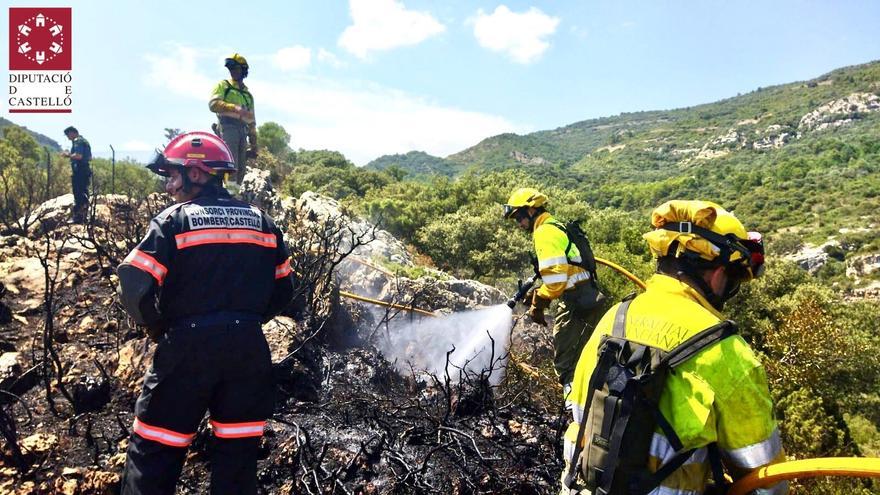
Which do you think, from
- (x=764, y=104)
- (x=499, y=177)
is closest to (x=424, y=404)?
(x=499, y=177)

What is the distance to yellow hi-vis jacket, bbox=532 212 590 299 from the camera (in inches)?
169

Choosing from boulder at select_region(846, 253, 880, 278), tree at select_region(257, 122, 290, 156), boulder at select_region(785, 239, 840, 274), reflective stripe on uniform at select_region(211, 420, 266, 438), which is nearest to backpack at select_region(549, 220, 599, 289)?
reflective stripe on uniform at select_region(211, 420, 266, 438)

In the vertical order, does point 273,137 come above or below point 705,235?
above

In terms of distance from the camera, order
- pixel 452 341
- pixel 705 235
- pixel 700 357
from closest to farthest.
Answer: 1. pixel 700 357
2. pixel 705 235
3. pixel 452 341

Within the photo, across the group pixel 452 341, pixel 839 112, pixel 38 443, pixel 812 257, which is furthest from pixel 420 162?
pixel 38 443

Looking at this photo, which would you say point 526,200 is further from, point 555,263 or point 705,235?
point 705,235

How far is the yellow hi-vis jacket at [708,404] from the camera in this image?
156cm

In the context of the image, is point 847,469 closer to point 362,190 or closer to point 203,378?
point 203,378

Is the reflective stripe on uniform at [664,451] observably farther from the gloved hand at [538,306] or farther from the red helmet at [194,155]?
the gloved hand at [538,306]

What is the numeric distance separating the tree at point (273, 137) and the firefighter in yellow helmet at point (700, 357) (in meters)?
21.3

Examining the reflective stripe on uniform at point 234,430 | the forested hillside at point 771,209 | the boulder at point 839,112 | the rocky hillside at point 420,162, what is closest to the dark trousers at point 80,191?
the forested hillside at point 771,209

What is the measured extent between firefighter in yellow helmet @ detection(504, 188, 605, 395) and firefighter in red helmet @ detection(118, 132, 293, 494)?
7.67ft

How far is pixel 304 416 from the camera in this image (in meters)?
4.63

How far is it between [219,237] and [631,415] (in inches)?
84.5
